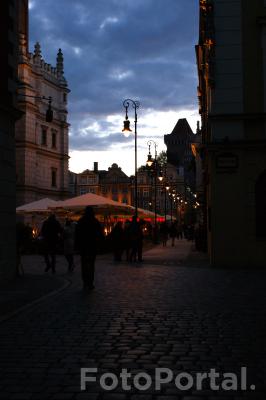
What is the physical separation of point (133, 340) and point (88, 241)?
6622mm

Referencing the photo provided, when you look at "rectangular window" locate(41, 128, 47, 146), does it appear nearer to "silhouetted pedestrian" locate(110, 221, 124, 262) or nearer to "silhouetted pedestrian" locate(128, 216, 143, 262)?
"silhouetted pedestrian" locate(110, 221, 124, 262)

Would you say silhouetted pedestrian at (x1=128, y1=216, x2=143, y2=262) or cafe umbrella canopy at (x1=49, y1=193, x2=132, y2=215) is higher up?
cafe umbrella canopy at (x1=49, y1=193, x2=132, y2=215)

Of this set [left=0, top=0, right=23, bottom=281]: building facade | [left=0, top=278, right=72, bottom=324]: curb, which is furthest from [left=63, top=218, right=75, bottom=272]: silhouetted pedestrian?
[left=0, top=278, right=72, bottom=324]: curb

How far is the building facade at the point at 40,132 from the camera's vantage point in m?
59.2

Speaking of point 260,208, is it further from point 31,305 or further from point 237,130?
point 31,305

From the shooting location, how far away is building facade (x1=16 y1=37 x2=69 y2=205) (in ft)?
194

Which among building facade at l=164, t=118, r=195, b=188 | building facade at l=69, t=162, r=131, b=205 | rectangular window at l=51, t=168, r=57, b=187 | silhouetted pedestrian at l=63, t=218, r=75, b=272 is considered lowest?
silhouetted pedestrian at l=63, t=218, r=75, b=272

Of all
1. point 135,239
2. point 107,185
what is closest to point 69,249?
point 135,239

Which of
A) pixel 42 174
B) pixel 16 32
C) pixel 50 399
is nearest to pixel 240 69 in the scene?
pixel 16 32

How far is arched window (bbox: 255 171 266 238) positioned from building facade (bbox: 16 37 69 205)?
126 feet

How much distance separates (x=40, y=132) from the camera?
6309 cm

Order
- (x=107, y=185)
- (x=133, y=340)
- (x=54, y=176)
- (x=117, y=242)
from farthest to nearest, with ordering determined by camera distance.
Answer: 1. (x=107, y=185)
2. (x=54, y=176)
3. (x=117, y=242)
4. (x=133, y=340)

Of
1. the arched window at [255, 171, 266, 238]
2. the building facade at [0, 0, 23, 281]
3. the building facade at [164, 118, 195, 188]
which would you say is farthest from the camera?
the building facade at [164, 118, 195, 188]

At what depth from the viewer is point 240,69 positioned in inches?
783
